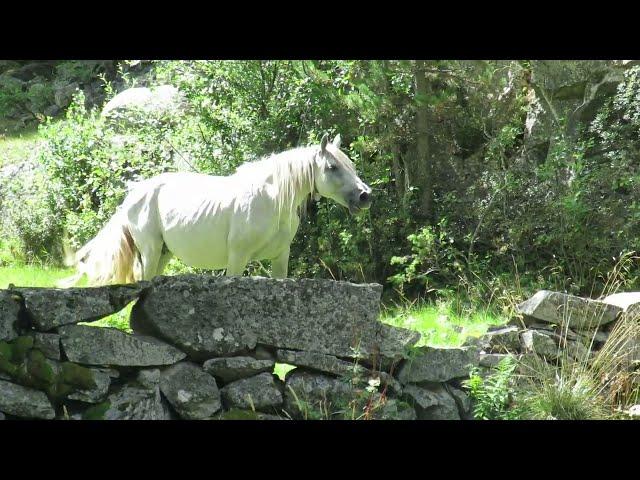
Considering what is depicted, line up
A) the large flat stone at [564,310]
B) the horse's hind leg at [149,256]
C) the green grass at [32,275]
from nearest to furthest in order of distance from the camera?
the large flat stone at [564,310], the horse's hind leg at [149,256], the green grass at [32,275]

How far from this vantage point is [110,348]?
15.0 ft

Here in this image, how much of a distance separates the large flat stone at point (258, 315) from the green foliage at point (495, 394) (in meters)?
0.79

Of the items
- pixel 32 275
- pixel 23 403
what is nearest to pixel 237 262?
pixel 23 403

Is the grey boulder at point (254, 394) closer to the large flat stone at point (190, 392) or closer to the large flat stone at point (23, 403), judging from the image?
the large flat stone at point (190, 392)

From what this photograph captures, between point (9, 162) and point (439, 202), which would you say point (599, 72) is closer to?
point (439, 202)

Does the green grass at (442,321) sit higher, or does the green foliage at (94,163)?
the green foliage at (94,163)

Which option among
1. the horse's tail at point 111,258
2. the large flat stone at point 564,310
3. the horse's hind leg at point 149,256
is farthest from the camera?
the horse's hind leg at point 149,256

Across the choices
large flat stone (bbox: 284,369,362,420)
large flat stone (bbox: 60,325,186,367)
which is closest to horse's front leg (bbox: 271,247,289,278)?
large flat stone (bbox: 284,369,362,420)

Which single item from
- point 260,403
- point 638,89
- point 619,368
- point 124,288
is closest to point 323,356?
point 260,403

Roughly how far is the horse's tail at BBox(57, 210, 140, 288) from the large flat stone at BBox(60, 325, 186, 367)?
3.16 metres

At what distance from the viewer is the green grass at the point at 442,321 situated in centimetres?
685

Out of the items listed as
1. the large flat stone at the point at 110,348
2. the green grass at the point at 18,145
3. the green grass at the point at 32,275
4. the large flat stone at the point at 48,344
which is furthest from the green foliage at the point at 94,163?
the large flat stone at the point at 48,344

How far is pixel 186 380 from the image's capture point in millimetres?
4770
